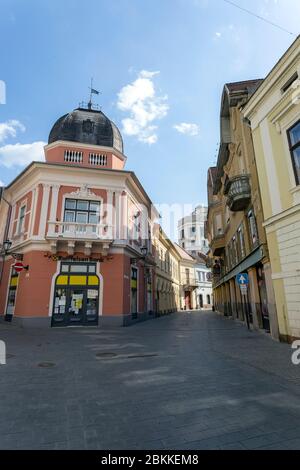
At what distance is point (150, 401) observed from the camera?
401 cm

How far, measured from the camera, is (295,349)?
783 centimetres

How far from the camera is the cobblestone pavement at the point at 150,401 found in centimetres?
286

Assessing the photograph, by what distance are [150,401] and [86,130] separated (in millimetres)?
Result: 19839

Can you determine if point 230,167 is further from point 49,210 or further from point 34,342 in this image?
point 34,342

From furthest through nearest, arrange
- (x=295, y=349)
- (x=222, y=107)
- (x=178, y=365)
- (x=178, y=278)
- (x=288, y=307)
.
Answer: (x=178, y=278)
(x=222, y=107)
(x=288, y=307)
(x=295, y=349)
(x=178, y=365)

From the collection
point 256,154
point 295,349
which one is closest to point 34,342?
point 295,349

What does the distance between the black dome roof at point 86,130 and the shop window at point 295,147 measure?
13.6 m

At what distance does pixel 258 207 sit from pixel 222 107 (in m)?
9.59

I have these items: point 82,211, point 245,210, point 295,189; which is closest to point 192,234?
point 82,211

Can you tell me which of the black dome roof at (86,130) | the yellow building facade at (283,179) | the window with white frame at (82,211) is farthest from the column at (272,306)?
the black dome roof at (86,130)

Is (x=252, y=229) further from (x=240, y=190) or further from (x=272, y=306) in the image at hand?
(x=272, y=306)

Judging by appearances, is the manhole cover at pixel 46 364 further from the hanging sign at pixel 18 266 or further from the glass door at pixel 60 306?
the hanging sign at pixel 18 266

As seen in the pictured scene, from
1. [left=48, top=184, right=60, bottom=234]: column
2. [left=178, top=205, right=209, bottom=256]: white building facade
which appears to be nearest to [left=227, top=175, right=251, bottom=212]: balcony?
[left=48, top=184, right=60, bottom=234]: column

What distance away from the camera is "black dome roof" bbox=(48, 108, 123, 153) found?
1934 cm
